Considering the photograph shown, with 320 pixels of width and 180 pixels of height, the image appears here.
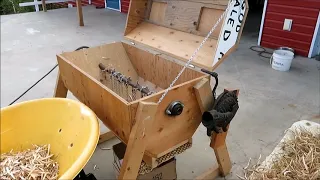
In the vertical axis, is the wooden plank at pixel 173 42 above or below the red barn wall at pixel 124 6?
above

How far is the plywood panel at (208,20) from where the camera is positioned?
5.42 ft

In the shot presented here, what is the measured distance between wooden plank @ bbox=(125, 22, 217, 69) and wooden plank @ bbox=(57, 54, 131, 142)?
0.60 meters

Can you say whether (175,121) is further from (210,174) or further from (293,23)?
(293,23)

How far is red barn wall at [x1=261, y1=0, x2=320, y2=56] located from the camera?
3.67 meters

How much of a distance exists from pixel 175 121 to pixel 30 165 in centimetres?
65

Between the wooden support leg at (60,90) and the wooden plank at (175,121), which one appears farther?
the wooden support leg at (60,90)

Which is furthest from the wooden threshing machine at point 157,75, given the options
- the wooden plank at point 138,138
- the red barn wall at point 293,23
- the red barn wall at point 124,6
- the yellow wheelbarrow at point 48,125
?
the red barn wall at point 124,6

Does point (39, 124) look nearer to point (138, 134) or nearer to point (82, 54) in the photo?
point (138, 134)

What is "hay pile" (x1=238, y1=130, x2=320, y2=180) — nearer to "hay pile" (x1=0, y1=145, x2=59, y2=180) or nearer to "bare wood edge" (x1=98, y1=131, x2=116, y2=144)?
"hay pile" (x1=0, y1=145, x2=59, y2=180)

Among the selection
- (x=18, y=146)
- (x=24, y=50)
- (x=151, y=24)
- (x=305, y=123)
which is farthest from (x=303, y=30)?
(x=24, y=50)

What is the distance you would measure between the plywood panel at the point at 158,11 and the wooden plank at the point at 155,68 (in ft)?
1.05

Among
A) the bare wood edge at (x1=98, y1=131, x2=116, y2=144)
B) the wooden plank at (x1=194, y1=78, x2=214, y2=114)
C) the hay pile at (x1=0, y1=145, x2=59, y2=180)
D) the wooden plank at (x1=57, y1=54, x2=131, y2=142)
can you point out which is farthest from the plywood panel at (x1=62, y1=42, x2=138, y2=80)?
the wooden plank at (x1=194, y1=78, x2=214, y2=114)

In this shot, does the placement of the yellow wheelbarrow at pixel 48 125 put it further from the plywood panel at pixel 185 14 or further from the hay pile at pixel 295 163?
the plywood panel at pixel 185 14

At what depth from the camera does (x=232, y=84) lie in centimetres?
307
